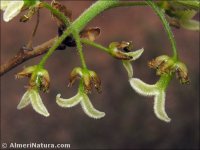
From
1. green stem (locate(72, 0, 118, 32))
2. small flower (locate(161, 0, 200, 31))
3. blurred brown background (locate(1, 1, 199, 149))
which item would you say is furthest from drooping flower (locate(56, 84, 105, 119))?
blurred brown background (locate(1, 1, 199, 149))

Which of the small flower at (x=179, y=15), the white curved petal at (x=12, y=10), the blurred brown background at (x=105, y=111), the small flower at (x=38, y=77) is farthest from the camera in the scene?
the blurred brown background at (x=105, y=111)

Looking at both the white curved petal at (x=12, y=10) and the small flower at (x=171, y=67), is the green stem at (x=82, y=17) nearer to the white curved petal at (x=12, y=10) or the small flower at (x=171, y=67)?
the white curved petal at (x=12, y=10)

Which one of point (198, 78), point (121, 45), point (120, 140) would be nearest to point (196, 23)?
point (121, 45)

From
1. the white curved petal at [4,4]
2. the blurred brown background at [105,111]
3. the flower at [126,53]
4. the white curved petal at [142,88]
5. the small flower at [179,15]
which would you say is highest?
the blurred brown background at [105,111]

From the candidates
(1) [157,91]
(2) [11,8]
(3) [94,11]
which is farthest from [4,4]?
(1) [157,91]

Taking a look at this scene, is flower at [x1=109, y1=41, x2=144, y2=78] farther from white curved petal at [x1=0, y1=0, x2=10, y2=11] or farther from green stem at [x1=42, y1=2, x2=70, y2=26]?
white curved petal at [x1=0, y1=0, x2=10, y2=11]

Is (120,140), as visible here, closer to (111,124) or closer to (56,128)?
(111,124)

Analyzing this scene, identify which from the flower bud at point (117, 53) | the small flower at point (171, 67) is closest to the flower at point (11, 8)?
the flower bud at point (117, 53)
